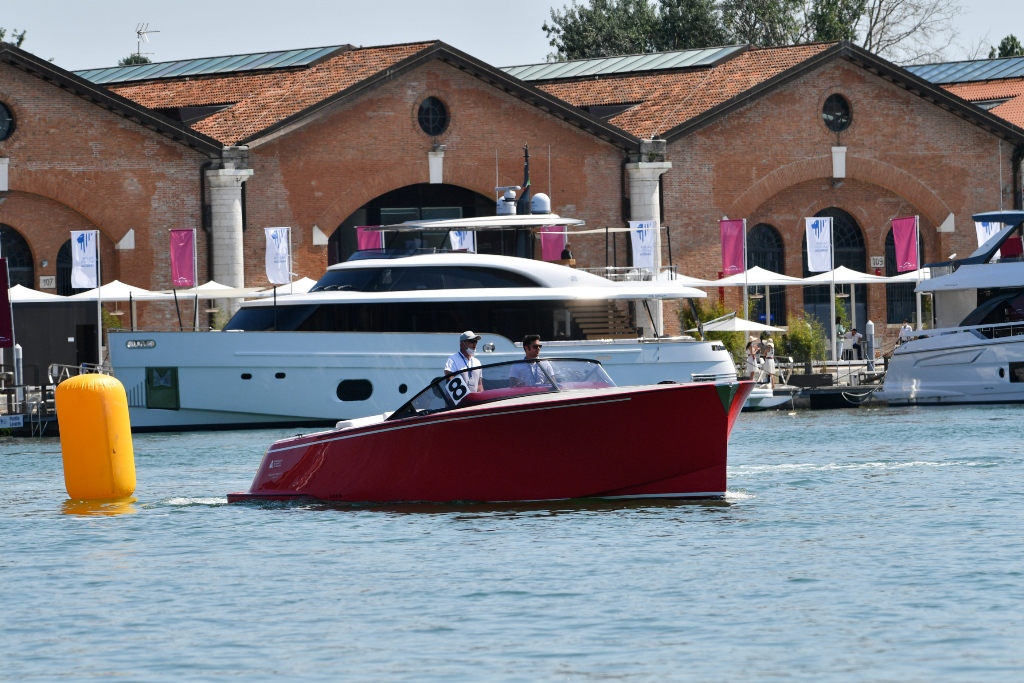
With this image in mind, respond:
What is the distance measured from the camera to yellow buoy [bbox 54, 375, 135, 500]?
19.1 meters

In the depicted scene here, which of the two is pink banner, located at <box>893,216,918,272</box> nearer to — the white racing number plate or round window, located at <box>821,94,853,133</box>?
round window, located at <box>821,94,853,133</box>

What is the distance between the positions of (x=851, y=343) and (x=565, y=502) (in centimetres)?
2943

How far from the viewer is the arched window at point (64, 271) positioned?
4200cm

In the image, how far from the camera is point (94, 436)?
19234mm

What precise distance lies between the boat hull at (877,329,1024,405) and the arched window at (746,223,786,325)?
11381 mm

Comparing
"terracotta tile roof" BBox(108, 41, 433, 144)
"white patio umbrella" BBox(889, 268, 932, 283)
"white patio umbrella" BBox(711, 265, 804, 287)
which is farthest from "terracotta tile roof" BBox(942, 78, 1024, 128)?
"terracotta tile roof" BBox(108, 41, 433, 144)

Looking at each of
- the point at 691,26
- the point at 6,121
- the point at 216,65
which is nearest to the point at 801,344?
the point at 6,121

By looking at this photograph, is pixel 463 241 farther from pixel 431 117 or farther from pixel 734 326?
pixel 431 117

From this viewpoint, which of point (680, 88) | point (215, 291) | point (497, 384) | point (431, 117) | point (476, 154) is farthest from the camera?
point (680, 88)

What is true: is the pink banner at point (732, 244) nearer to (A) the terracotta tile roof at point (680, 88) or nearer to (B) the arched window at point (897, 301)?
(A) the terracotta tile roof at point (680, 88)

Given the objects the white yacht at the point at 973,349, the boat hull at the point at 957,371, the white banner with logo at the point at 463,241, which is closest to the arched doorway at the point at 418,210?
the white banner with logo at the point at 463,241

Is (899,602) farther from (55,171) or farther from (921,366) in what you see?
(55,171)

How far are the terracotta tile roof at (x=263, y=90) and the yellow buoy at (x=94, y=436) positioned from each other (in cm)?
2419

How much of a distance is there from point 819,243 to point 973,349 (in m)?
7.06
